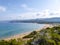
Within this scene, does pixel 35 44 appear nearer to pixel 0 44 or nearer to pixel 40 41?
pixel 40 41

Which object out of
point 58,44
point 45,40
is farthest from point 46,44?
point 58,44

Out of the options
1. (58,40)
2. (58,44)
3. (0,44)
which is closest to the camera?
(0,44)

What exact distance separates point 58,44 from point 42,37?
1379mm

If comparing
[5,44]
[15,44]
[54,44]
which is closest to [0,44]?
[5,44]

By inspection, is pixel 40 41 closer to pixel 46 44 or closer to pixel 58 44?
pixel 46 44

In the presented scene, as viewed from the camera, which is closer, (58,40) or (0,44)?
(0,44)

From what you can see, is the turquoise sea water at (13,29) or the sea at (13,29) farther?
the turquoise sea water at (13,29)

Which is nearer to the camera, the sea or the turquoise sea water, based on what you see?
the sea

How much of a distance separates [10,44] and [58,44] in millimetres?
3366

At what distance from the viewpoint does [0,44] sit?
8.53m

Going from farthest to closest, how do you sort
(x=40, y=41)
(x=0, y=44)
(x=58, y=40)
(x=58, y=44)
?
1. (x=58, y=40)
2. (x=58, y=44)
3. (x=40, y=41)
4. (x=0, y=44)

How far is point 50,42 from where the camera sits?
30.0 feet

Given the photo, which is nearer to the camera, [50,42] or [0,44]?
[0,44]

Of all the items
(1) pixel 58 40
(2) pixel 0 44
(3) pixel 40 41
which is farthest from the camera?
(1) pixel 58 40
